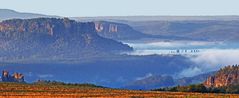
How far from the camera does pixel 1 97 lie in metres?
97.8

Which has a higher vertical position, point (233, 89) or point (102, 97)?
point (102, 97)

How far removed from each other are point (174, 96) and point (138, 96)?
10.5ft

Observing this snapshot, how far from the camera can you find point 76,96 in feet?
335

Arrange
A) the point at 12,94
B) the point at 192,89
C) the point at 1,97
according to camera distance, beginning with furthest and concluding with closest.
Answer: the point at 192,89, the point at 12,94, the point at 1,97

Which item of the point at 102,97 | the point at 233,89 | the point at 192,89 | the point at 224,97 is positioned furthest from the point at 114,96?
the point at 233,89

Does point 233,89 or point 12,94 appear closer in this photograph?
point 12,94

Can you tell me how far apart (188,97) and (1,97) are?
53.7ft

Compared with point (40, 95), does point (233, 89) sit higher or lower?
lower

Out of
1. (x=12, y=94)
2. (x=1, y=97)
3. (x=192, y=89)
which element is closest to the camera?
(x=1, y=97)

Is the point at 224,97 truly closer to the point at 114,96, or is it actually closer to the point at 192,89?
the point at 114,96

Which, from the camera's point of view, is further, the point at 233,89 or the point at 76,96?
the point at 233,89

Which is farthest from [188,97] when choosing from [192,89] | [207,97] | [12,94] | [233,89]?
[233,89]

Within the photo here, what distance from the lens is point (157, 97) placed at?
102875 millimetres

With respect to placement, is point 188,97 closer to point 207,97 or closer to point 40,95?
point 207,97
